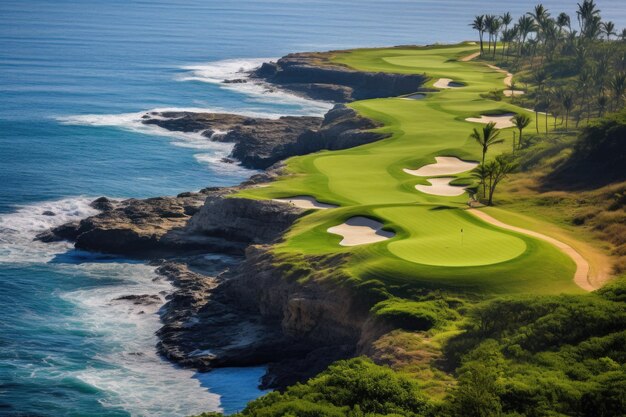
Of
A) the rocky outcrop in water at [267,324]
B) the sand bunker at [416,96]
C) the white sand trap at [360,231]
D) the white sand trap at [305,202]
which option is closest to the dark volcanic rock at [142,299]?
the rocky outcrop in water at [267,324]

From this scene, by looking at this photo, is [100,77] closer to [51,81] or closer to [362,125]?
[51,81]

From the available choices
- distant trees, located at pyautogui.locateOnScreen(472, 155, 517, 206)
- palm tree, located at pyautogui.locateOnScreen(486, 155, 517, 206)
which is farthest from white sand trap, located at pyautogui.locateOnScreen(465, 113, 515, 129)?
palm tree, located at pyautogui.locateOnScreen(486, 155, 517, 206)

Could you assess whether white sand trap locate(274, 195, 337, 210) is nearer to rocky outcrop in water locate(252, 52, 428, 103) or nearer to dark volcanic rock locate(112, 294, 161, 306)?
dark volcanic rock locate(112, 294, 161, 306)

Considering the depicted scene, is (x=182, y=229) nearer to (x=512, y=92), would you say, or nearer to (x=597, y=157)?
(x=597, y=157)

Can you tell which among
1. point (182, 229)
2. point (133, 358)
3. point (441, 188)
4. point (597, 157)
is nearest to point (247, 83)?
point (441, 188)

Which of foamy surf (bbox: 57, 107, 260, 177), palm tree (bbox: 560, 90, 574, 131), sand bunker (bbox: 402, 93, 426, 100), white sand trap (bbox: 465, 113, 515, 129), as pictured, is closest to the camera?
palm tree (bbox: 560, 90, 574, 131)

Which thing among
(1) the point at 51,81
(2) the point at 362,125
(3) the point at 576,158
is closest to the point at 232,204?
(3) the point at 576,158
